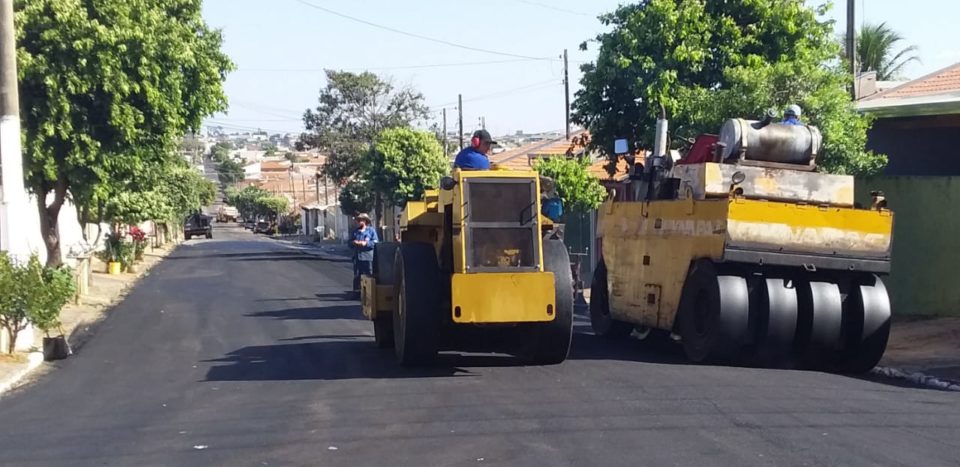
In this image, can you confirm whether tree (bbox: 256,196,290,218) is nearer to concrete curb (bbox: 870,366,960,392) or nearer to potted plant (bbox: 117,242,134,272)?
potted plant (bbox: 117,242,134,272)

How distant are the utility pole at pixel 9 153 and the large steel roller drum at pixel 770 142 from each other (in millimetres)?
8637

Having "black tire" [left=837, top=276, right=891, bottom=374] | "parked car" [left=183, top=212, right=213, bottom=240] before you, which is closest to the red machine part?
"black tire" [left=837, top=276, right=891, bottom=374]

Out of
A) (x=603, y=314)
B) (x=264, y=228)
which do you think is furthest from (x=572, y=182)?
(x=264, y=228)

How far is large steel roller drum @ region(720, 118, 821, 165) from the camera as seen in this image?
13055mm

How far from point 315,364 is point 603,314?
4.60m

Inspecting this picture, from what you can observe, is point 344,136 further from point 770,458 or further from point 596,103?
point 770,458

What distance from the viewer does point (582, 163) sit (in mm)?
25406

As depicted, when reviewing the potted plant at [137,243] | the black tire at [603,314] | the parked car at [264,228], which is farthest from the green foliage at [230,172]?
the black tire at [603,314]

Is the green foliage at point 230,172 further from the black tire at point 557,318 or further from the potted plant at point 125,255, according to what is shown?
the black tire at point 557,318

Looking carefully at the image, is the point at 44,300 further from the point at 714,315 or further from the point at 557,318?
the point at 714,315

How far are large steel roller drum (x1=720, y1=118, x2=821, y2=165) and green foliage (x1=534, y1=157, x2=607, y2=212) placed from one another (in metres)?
11.8

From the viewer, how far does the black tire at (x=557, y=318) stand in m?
12.1

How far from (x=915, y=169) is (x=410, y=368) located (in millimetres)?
10901

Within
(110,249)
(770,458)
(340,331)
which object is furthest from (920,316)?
(110,249)
